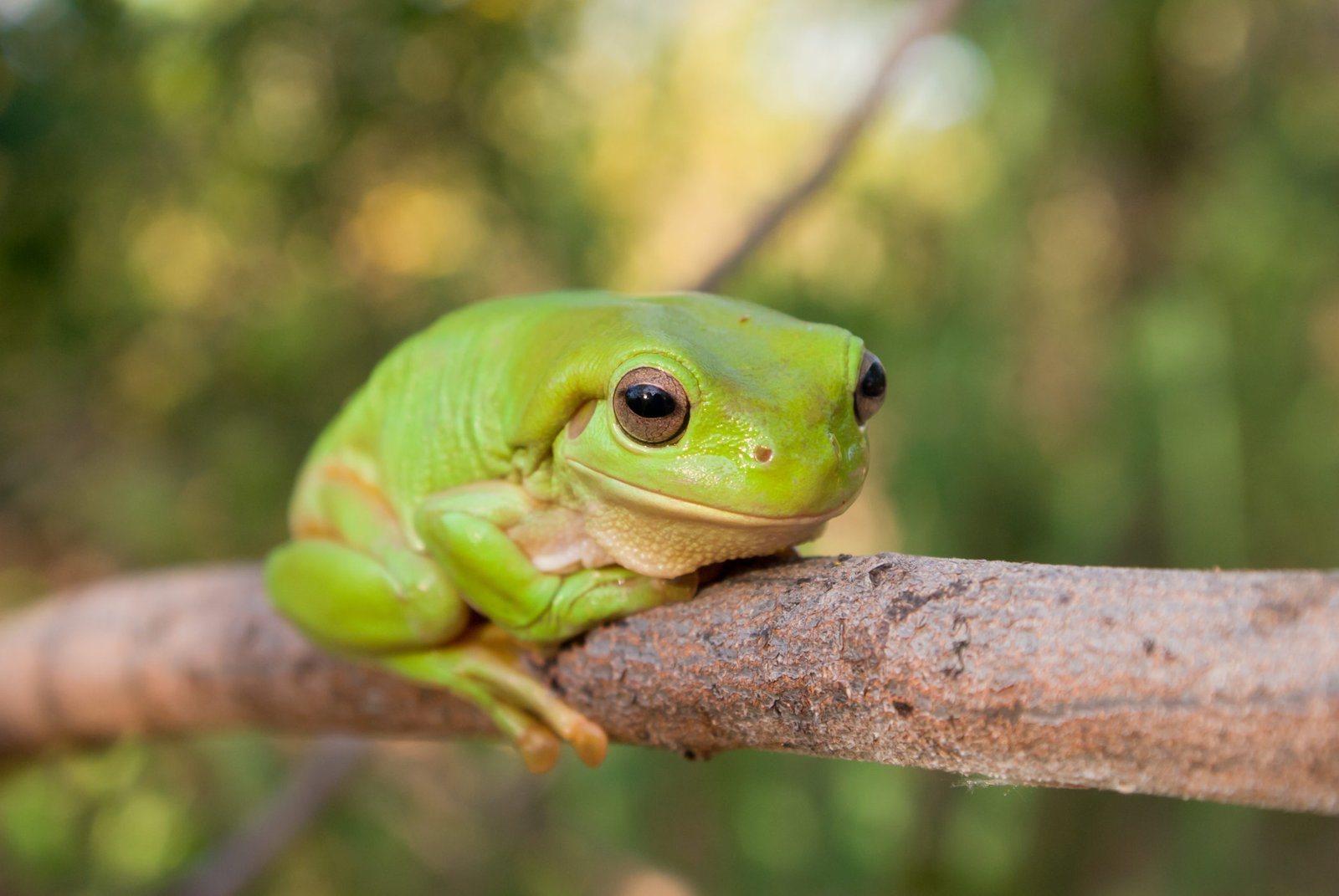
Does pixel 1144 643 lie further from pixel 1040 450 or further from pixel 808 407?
pixel 1040 450

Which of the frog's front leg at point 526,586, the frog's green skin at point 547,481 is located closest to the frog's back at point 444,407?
the frog's green skin at point 547,481

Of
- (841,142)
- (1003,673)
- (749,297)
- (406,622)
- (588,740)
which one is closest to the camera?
(1003,673)

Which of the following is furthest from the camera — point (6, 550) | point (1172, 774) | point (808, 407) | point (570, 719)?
point (6, 550)

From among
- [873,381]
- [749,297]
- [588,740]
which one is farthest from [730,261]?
[588,740]

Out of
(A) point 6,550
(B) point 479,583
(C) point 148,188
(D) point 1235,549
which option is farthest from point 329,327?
(D) point 1235,549

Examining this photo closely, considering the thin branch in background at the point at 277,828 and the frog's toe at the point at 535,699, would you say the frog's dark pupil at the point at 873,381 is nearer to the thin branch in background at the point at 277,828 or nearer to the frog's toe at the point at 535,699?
the frog's toe at the point at 535,699

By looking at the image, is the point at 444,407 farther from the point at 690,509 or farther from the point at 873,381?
the point at 873,381
